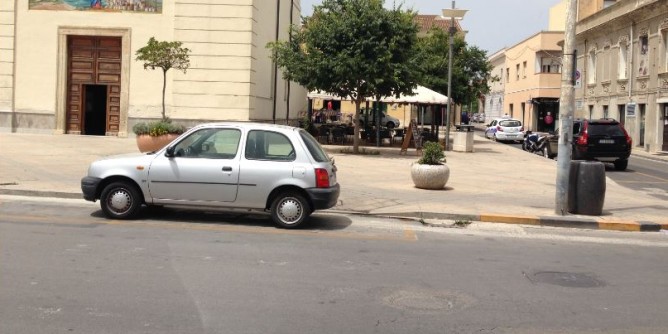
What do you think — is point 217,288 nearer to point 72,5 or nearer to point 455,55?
point 72,5

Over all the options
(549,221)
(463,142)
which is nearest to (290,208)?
(549,221)

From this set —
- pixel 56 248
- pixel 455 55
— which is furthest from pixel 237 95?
pixel 56 248

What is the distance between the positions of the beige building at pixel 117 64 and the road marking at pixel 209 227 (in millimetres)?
16738

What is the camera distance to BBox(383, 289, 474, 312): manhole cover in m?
5.89

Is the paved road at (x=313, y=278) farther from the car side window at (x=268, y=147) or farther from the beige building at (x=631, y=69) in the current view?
the beige building at (x=631, y=69)

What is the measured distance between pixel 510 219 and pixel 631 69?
1154 inches

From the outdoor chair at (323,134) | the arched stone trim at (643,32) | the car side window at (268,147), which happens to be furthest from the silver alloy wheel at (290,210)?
the arched stone trim at (643,32)

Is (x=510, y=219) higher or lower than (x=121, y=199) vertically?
lower

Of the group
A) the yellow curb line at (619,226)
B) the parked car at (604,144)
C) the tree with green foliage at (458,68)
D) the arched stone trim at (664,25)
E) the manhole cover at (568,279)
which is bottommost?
the manhole cover at (568,279)

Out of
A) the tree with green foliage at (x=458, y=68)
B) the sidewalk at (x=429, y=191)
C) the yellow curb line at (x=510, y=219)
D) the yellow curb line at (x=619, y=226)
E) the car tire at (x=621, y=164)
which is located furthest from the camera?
the tree with green foliage at (x=458, y=68)

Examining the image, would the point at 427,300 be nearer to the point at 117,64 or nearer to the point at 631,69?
the point at 117,64

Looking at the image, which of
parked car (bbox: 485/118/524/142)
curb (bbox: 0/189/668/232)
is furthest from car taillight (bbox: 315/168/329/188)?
parked car (bbox: 485/118/524/142)

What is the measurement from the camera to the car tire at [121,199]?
32.2 ft

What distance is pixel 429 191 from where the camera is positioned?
14.4 metres
